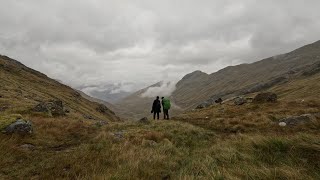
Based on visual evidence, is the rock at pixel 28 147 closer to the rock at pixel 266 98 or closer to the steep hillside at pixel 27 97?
the steep hillside at pixel 27 97

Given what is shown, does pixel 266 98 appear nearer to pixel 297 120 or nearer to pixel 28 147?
pixel 297 120

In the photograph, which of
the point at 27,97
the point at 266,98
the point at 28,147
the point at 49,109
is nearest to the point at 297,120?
the point at 28,147

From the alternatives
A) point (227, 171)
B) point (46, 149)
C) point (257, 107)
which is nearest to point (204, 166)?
point (227, 171)

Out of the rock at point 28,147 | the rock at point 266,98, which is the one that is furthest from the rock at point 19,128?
the rock at point 266,98

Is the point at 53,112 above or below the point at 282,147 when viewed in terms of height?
above

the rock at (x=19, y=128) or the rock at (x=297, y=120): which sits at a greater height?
the rock at (x=19, y=128)

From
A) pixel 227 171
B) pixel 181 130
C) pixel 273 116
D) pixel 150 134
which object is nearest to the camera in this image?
pixel 227 171

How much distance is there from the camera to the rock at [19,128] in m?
17.2

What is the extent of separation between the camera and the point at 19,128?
693 inches

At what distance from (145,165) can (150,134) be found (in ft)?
27.6

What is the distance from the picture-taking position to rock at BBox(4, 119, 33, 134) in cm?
1716

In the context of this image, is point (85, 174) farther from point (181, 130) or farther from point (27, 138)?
point (181, 130)

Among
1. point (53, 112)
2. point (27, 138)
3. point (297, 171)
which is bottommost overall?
point (297, 171)

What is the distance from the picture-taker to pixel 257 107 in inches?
1542
